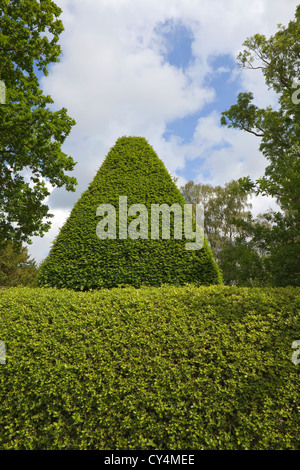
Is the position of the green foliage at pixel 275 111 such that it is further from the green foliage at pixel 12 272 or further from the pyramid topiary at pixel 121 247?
the green foliage at pixel 12 272

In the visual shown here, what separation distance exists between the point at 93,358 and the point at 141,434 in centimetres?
119

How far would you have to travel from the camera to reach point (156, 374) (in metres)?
4.18

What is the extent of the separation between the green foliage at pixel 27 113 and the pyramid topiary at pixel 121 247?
21.8 feet

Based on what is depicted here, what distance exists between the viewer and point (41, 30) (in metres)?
13.2

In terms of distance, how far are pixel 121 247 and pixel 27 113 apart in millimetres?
8493

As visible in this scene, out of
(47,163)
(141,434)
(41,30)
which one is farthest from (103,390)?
(41,30)

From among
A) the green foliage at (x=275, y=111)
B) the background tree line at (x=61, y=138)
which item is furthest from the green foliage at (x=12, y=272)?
the green foliage at (x=275, y=111)

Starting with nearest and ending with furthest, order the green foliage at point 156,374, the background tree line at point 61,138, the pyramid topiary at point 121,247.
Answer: the green foliage at point 156,374 → the pyramid topiary at point 121,247 → the background tree line at point 61,138

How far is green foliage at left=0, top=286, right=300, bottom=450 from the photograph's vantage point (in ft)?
12.9

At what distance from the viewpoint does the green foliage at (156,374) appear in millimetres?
3934

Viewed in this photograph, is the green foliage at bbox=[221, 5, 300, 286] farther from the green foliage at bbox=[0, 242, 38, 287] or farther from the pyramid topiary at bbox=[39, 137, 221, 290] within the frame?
the green foliage at bbox=[0, 242, 38, 287]

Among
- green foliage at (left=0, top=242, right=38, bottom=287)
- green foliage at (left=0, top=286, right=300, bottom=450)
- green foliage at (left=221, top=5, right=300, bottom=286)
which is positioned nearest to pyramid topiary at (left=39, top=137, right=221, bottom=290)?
green foliage at (left=0, top=286, right=300, bottom=450)

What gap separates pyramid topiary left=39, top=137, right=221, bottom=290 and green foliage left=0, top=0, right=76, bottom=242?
261 inches
